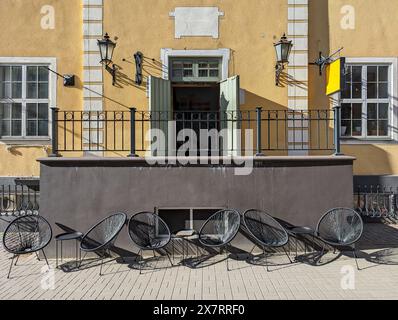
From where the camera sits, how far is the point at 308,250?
683 cm

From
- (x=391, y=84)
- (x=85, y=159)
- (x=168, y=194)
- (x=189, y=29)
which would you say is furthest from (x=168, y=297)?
(x=391, y=84)

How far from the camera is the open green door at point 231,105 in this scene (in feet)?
27.9

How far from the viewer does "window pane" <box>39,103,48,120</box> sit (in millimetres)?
9664

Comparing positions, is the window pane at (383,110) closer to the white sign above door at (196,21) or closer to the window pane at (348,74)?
the window pane at (348,74)

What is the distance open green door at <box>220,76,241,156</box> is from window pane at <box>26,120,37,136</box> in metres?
4.49

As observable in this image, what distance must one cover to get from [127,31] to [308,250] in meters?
6.20

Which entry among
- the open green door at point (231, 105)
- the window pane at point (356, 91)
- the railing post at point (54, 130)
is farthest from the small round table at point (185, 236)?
the window pane at point (356, 91)

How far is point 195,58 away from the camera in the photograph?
9422mm

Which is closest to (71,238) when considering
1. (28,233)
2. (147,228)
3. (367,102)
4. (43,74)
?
(28,233)

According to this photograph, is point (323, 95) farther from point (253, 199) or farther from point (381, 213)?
point (253, 199)

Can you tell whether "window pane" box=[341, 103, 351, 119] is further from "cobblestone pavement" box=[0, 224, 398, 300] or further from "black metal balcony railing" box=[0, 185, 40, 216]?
"black metal balcony railing" box=[0, 185, 40, 216]

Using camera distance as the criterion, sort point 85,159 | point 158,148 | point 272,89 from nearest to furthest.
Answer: point 85,159 < point 158,148 < point 272,89

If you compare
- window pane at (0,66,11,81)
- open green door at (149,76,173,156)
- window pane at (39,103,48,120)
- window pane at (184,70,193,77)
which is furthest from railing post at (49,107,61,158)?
window pane at (0,66,11,81)

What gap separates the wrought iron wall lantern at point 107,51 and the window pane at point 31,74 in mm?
1795
